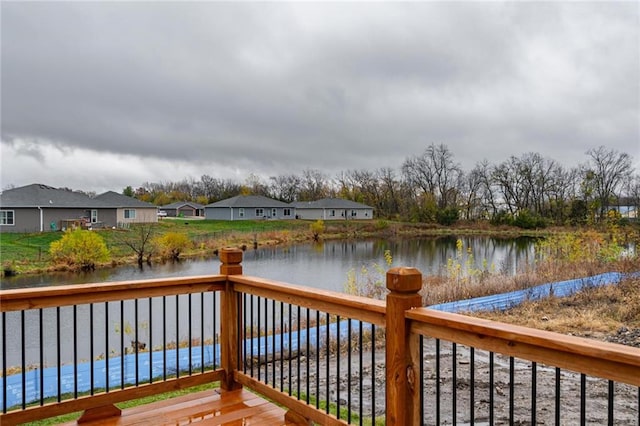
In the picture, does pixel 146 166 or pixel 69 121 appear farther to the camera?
pixel 146 166

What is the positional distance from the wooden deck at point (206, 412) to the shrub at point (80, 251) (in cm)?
1491

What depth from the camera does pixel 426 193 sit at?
142ft

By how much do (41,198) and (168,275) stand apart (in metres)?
14.6

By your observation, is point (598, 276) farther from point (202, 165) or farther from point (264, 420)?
point (202, 165)

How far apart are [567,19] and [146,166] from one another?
54.3 m

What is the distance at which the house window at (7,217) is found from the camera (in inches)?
893

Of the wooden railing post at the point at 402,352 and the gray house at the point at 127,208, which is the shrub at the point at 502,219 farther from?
the wooden railing post at the point at 402,352

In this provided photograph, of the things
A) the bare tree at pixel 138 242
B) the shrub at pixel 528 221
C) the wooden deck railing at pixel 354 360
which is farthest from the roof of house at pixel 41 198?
the shrub at pixel 528 221

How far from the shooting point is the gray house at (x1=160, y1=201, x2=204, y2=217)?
47.3 m

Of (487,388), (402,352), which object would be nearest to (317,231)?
(487,388)

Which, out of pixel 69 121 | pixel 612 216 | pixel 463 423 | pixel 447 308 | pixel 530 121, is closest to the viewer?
pixel 463 423

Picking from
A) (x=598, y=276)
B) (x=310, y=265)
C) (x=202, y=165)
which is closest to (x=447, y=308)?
(x=598, y=276)

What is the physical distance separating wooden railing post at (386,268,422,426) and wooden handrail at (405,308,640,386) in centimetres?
5

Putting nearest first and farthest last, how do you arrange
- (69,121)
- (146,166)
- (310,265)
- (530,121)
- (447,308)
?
1. (447,308)
2. (310,265)
3. (69,121)
4. (530,121)
5. (146,166)
